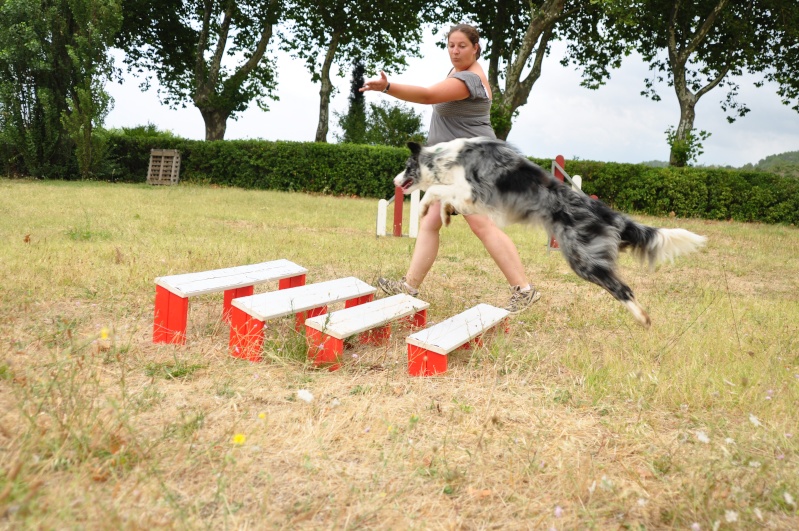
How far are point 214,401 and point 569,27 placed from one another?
21658 millimetres

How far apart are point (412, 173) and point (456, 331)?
121 centimetres

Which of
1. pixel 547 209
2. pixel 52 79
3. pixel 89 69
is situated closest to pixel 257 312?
pixel 547 209

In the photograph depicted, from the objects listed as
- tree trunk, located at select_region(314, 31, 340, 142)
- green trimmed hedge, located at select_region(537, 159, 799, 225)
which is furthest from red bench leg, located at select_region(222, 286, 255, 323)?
tree trunk, located at select_region(314, 31, 340, 142)

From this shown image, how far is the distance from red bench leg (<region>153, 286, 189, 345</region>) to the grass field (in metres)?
0.11

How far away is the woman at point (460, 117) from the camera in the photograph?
A: 3812mm

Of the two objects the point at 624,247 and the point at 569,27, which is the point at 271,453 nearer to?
the point at 624,247

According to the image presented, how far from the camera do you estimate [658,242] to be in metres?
3.58

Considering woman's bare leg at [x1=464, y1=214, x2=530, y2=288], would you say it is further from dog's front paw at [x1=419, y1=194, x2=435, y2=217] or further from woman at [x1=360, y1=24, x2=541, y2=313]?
dog's front paw at [x1=419, y1=194, x2=435, y2=217]

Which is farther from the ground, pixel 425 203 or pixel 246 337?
pixel 425 203

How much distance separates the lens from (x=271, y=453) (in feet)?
7.50

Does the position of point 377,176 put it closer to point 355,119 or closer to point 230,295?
point 355,119

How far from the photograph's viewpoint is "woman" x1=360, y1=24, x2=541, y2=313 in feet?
12.5

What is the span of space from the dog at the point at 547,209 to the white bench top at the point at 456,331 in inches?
23.8

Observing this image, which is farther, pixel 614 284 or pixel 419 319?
pixel 419 319
